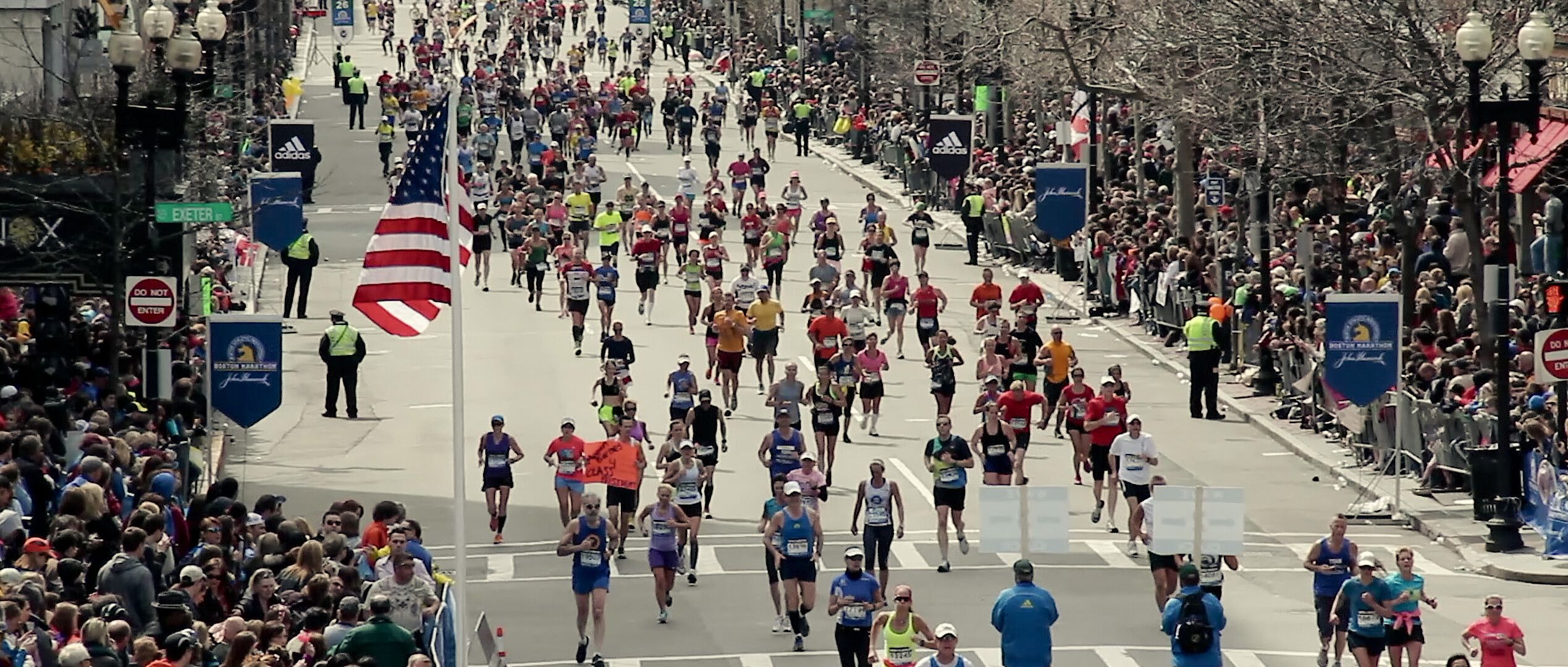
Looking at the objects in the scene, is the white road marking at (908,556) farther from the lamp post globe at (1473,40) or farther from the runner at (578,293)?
the runner at (578,293)

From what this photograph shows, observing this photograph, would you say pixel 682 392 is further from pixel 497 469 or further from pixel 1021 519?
pixel 1021 519

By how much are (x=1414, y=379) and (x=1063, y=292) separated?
15402 millimetres

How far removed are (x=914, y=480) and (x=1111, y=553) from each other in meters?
4.14

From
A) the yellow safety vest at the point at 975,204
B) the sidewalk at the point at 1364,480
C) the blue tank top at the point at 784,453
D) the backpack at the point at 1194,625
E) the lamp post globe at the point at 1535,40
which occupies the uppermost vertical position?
the lamp post globe at the point at 1535,40

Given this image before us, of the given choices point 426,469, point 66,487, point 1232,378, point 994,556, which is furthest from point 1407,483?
point 66,487

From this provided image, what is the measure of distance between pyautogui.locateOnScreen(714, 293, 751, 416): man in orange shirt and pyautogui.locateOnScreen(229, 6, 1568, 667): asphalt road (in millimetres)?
409

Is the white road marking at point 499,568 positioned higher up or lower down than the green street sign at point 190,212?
lower down

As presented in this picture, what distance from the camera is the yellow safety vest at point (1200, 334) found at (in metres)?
34.6

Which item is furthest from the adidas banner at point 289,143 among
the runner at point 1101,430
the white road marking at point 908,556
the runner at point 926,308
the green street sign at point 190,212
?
the white road marking at point 908,556

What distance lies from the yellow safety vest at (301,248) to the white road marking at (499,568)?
1602cm

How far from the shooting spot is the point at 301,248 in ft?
143

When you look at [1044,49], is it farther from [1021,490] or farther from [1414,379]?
[1021,490]

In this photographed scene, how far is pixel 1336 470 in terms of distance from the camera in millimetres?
31641

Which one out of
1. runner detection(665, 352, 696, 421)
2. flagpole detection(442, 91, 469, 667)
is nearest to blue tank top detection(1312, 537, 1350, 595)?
flagpole detection(442, 91, 469, 667)
